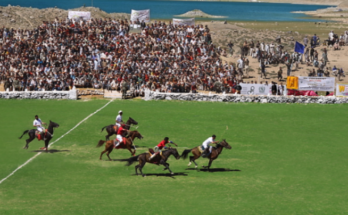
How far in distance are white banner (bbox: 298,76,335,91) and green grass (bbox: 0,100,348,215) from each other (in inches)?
185

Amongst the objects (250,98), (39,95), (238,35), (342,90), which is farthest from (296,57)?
(39,95)

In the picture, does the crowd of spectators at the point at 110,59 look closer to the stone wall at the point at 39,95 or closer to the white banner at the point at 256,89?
the stone wall at the point at 39,95

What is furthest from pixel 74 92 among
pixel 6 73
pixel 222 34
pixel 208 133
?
pixel 222 34

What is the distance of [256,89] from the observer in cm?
4928

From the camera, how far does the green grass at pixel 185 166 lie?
22781 mm

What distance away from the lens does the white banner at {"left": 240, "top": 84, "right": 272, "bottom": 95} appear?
161ft

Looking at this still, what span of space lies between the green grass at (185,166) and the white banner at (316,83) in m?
4.71

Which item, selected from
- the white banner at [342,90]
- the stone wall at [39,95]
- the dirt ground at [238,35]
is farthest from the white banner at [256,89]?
the stone wall at [39,95]

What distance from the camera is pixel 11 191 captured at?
24.3 m

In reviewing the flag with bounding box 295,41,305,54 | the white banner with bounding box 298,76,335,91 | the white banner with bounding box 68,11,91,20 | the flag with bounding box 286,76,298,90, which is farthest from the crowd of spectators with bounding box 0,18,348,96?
the flag with bounding box 286,76,298,90

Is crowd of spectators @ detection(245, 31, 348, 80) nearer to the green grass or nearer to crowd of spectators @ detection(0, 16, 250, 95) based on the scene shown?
crowd of spectators @ detection(0, 16, 250, 95)

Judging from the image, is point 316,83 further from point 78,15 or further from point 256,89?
point 78,15

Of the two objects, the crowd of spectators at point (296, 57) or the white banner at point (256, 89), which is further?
the crowd of spectators at point (296, 57)

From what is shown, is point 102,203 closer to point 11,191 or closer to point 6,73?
point 11,191
